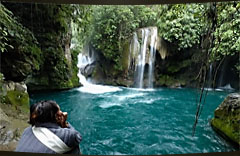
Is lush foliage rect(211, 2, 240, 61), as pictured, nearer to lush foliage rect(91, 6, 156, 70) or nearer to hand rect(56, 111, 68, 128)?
lush foliage rect(91, 6, 156, 70)

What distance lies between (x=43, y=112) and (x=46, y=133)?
0.12 metres

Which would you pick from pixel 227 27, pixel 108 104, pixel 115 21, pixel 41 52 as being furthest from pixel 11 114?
pixel 227 27

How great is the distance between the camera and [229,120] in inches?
102

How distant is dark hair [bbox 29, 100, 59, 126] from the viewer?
931 millimetres

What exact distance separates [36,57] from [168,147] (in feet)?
6.85

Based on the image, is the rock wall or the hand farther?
the rock wall

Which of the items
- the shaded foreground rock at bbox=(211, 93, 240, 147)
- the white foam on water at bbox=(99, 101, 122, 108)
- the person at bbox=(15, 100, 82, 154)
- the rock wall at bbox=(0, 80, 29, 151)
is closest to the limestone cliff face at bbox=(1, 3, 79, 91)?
the rock wall at bbox=(0, 80, 29, 151)

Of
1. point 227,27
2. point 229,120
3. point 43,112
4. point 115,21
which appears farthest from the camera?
point 229,120

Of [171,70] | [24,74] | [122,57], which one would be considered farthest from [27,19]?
[171,70]

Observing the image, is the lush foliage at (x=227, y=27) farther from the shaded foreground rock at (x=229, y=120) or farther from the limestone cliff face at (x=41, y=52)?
the limestone cliff face at (x=41, y=52)

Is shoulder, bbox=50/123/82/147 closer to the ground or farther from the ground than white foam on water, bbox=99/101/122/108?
farther from the ground

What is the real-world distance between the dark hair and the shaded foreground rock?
232 cm

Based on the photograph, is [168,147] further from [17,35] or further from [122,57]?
[122,57]

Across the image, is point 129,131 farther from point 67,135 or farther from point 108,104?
point 67,135
